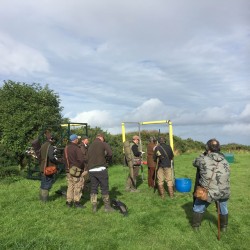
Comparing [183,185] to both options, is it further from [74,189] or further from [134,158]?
[74,189]

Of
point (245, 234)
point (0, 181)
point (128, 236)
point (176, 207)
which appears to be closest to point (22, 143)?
point (0, 181)

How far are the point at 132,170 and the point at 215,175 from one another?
4.88 meters

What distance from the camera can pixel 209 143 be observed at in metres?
6.55

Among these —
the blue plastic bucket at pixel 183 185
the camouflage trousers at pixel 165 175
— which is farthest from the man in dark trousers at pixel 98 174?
the blue plastic bucket at pixel 183 185

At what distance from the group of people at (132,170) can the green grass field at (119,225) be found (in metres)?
0.39

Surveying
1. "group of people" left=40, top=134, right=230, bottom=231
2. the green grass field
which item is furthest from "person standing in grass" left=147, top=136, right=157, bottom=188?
the green grass field

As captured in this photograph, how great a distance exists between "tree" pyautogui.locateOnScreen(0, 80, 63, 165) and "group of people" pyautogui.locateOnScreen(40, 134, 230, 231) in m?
5.30

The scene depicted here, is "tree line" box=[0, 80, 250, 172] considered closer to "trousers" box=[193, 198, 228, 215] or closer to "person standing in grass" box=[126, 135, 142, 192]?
"person standing in grass" box=[126, 135, 142, 192]

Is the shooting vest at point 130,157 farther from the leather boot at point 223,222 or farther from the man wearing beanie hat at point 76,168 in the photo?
the leather boot at point 223,222

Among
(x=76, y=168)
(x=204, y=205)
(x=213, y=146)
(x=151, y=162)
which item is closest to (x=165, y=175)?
Answer: (x=151, y=162)

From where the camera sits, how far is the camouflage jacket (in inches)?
248

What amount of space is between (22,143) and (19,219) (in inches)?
297

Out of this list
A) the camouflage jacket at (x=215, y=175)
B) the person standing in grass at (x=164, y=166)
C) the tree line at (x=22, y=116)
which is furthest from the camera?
the tree line at (x=22, y=116)

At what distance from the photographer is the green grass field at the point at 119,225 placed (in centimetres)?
609
